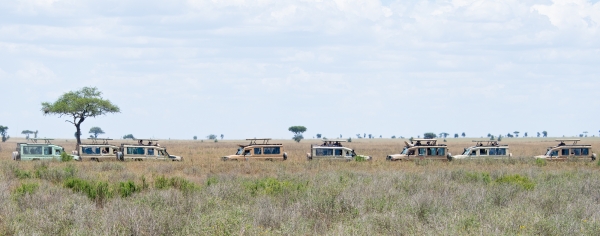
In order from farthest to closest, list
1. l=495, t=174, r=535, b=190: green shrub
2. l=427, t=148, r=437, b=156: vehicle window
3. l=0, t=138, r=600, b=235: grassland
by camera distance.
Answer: l=427, t=148, r=437, b=156: vehicle window < l=495, t=174, r=535, b=190: green shrub < l=0, t=138, r=600, b=235: grassland

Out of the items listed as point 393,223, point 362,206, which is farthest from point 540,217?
point 362,206

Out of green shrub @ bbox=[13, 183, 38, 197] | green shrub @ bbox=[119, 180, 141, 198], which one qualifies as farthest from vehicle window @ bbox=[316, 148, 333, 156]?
green shrub @ bbox=[13, 183, 38, 197]

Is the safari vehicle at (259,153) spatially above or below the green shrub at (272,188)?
above

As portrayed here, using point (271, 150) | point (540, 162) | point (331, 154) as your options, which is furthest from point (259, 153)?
point (540, 162)

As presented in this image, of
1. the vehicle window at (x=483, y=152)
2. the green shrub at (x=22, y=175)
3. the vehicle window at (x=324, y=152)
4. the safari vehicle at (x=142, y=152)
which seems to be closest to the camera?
the green shrub at (x=22, y=175)

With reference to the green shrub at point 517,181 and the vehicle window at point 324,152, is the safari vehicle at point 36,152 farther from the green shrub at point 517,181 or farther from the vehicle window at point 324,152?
the green shrub at point 517,181

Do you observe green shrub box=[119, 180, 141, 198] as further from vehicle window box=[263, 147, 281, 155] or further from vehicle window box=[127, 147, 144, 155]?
vehicle window box=[127, 147, 144, 155]

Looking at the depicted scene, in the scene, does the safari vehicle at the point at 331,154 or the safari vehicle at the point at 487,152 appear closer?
the safari vehicle at the point at 331,154

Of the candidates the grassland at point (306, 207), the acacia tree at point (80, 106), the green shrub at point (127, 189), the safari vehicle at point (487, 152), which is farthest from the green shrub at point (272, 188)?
the acacia tree at point (80, 106)

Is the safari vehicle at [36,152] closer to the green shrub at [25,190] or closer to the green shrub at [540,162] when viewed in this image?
the green shrub at [25,190]

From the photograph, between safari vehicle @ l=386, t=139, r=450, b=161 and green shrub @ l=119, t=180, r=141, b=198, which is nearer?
green shrub @ l=119, t=180, r=141, b=198

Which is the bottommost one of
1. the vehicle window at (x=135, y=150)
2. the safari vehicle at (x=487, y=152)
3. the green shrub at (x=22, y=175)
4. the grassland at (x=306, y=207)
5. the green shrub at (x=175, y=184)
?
the grassland at (x=306, y=207)

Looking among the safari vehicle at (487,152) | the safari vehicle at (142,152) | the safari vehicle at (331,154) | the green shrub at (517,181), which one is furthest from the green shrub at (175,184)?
the safari vehicle at (487,152)

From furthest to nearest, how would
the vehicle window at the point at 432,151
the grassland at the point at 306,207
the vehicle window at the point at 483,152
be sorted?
the vehicle window at the point at 483,152 → the vehicle window at the point at 432,151 → the grassland at the point at 306,207
